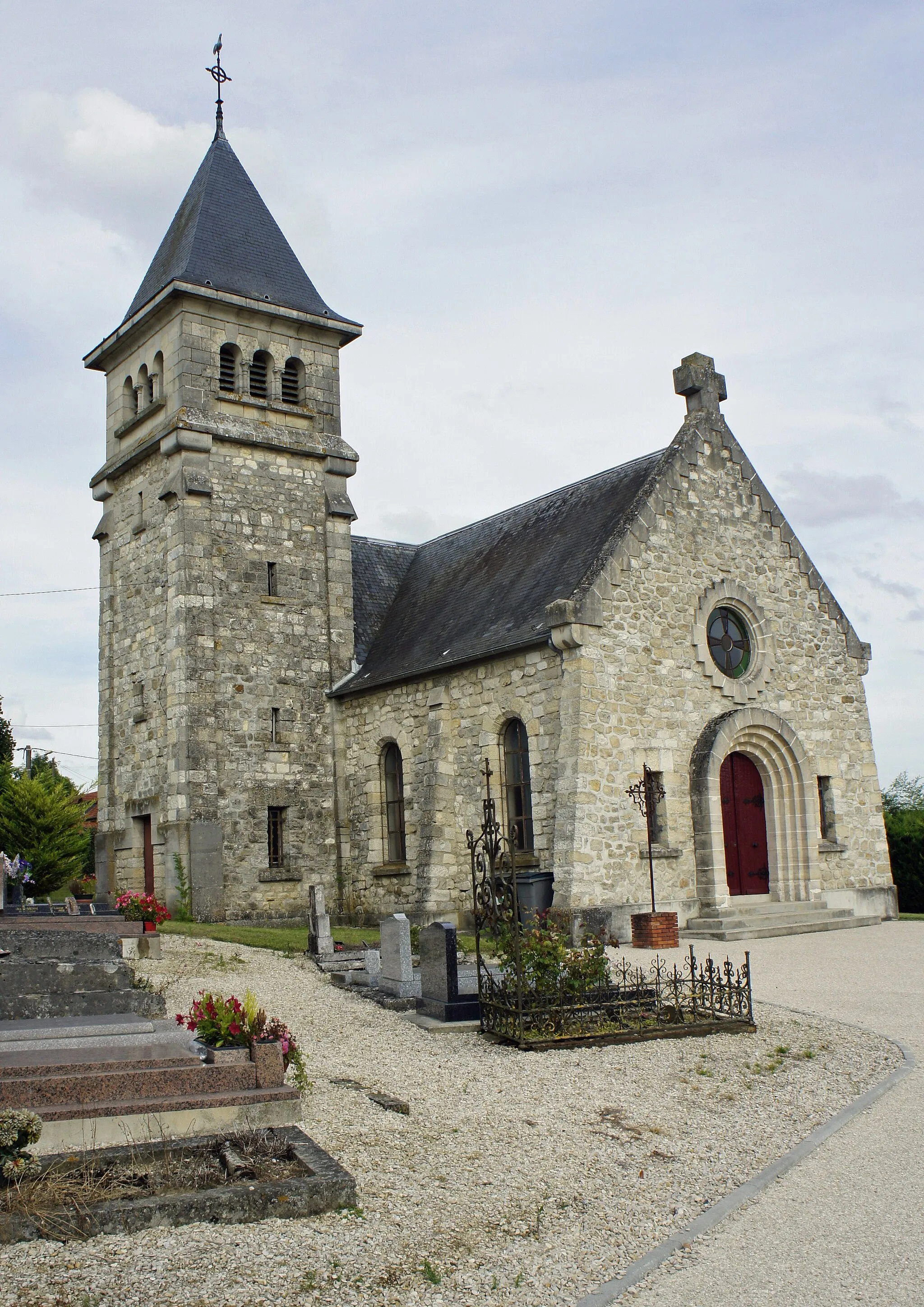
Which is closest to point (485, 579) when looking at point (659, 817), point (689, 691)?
point (689, 691)

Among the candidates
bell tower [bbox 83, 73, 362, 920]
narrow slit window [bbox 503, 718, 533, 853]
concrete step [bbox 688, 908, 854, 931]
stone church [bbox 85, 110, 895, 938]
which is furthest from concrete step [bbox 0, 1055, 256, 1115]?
bell tower [bbox 83, 73, 362, 920]

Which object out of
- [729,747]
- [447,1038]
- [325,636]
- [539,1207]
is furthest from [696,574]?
[539,1207]

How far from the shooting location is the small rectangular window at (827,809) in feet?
65.6

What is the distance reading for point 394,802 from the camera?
21781 millimetres

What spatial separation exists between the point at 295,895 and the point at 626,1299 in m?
17.3

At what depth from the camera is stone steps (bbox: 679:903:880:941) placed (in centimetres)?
1705

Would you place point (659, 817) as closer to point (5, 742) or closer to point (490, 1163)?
point (490, 1163)

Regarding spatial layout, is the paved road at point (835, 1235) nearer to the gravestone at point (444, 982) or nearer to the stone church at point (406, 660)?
the gravestone at point (444, 982)

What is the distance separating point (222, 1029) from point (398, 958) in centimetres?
494

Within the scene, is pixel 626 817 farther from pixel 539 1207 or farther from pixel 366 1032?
pixel 539 1207

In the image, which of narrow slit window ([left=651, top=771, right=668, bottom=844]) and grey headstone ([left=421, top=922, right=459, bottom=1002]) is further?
narrow slit window ([left=651, top=771, right=668, bottom=844])

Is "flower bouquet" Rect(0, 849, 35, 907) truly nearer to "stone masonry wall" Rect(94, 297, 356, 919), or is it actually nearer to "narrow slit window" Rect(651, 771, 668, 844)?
"stone masonry wall" Rect(94, 297, 356, 919)

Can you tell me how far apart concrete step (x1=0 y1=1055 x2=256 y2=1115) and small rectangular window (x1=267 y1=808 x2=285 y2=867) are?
48.7 feet

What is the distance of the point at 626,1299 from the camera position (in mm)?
4895
